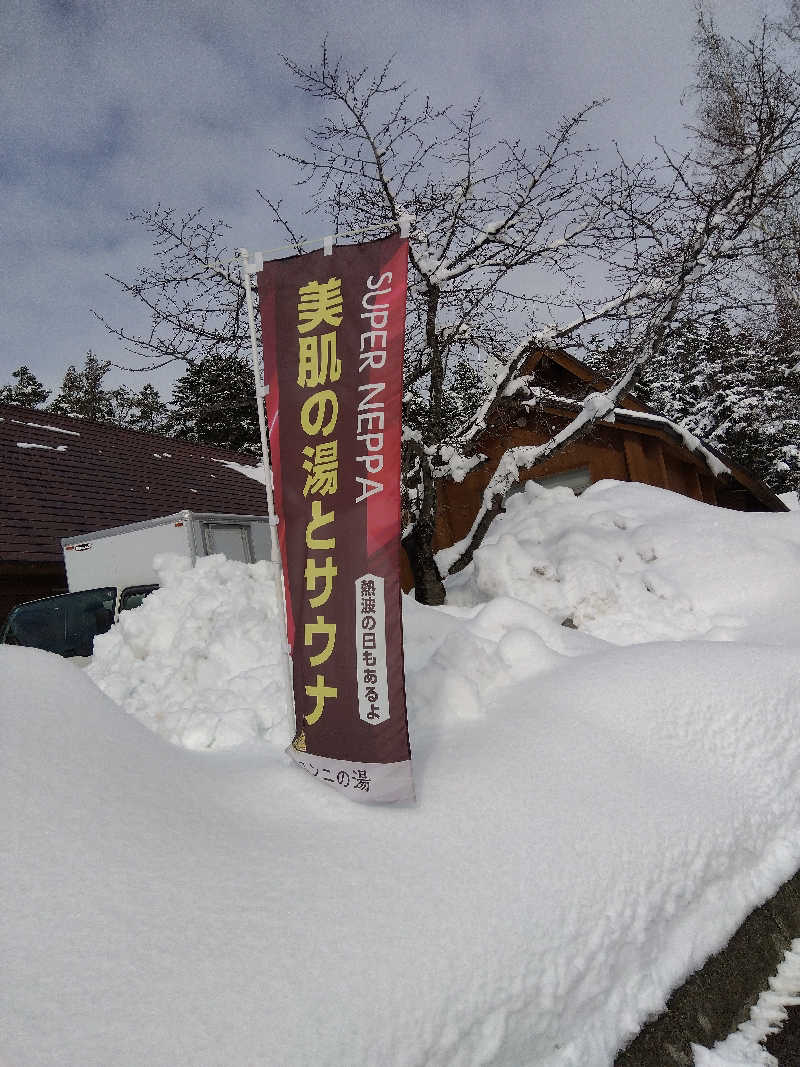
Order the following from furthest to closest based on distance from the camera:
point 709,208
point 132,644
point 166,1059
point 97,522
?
point 97,522
point 709,208
point 132,644
point 166,1059

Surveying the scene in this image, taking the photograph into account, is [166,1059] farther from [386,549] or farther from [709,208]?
[709,208]

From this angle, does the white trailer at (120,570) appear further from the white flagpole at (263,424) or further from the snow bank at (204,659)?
the white flagpole at (263,424)

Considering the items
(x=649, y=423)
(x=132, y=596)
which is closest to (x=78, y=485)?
(x=132, y=596)

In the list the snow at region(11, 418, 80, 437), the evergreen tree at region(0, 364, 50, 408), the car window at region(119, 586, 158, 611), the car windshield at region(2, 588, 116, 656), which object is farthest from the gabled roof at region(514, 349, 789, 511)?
the evergreen tree at region(0, 364, 50, 408)

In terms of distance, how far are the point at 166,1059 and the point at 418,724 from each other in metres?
2.63

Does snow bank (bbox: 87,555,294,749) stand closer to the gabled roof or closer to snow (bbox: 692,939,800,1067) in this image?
snow (bbox: 692,939,800,1067)

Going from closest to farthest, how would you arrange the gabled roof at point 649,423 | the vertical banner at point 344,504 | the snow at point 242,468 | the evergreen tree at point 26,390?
Result: the vertical banner at point 344,504, the gabled roof at point 649,423, the snow at point 242,468, the evergreen tree at point 26,390

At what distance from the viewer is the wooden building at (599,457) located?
557 inches

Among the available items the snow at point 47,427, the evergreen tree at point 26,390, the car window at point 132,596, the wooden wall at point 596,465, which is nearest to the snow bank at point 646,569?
the car window at point 132,596

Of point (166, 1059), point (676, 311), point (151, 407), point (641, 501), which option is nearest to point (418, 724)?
point (166, 1059)

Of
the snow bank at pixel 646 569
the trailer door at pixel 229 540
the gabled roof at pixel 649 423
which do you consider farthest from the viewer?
the gabled roof at pixel 649 423

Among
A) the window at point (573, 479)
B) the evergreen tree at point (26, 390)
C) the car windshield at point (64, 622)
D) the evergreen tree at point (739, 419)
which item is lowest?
the car windshield at point (64, 622)

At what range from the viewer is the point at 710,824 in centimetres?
334

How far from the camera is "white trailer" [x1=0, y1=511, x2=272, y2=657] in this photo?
30.2 ft
